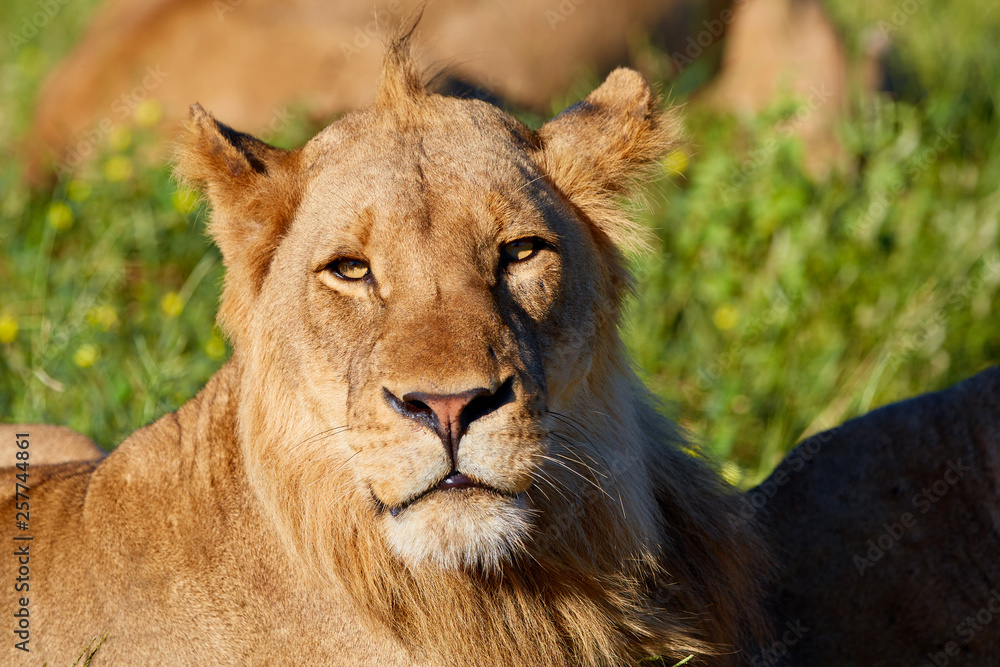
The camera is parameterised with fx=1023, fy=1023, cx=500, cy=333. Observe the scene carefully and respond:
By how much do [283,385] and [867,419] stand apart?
6.40 feet

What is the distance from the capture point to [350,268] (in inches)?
98.4

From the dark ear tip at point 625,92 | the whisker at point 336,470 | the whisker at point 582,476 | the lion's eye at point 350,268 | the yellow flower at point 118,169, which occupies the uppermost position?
the yellow flower at point 118,169

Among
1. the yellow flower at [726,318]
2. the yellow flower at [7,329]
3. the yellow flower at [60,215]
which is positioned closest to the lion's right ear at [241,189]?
the yellow flower at [7,329]

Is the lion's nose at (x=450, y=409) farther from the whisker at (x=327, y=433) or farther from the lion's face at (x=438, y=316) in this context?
the whisker at (x=327, y=433)

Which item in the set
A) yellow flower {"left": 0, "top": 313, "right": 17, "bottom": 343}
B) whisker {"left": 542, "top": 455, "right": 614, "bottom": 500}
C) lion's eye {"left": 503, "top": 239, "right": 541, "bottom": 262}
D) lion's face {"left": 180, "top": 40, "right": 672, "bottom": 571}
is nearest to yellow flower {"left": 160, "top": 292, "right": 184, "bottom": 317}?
yellow flower {"left": 0, "top": 313, "right": 17, "bottom": 343}

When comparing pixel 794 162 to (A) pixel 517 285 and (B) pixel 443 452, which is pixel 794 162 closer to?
(A) pixel 517 285

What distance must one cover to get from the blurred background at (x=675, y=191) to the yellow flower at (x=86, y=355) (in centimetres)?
2

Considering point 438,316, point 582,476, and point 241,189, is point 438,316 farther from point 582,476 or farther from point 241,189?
point 241,189

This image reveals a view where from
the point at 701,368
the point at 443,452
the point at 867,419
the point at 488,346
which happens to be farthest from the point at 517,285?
the point at 701,368

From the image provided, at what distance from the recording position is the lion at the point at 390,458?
2320mm

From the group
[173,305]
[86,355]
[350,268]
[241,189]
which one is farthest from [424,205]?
[173,305]

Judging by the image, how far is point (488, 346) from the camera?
2.21 m

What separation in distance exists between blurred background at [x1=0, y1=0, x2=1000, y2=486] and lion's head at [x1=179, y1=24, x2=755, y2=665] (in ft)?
1.30

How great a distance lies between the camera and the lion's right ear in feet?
8.63
